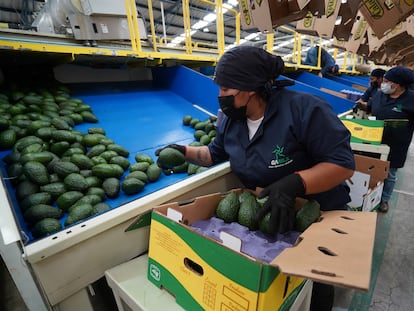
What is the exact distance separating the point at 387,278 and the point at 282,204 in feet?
6.20

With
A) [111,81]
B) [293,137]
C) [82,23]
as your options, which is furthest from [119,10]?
[293,137]

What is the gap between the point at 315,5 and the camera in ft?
5.60

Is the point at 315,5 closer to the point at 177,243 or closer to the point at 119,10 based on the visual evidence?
the point at 177,243

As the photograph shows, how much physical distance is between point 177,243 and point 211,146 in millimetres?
921

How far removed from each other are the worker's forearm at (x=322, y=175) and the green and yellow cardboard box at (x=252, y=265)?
0.17 metres

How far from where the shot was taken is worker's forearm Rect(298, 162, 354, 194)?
1.10 meters

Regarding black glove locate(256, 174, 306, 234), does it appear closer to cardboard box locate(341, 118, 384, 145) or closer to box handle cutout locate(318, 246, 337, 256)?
box handle cutout locate(318, 246, 337, 256)

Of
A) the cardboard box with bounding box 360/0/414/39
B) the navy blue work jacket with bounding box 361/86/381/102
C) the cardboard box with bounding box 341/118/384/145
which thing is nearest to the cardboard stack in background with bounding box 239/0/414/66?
the cardboard box with bounding box 360/0/414/39

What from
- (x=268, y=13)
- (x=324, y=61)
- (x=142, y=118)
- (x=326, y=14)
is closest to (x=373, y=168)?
(x=326, y=14)

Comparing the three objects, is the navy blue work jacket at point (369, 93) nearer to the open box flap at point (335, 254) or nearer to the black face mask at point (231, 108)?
the black face mask at point (231, 108)

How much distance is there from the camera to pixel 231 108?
130 centimetres

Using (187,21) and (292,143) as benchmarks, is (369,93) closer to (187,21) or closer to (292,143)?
A: (187,21)

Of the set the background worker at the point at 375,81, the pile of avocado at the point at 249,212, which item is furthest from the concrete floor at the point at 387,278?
the background worker at the point at 375,81

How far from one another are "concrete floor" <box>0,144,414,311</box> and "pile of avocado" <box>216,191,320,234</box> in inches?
50.3
